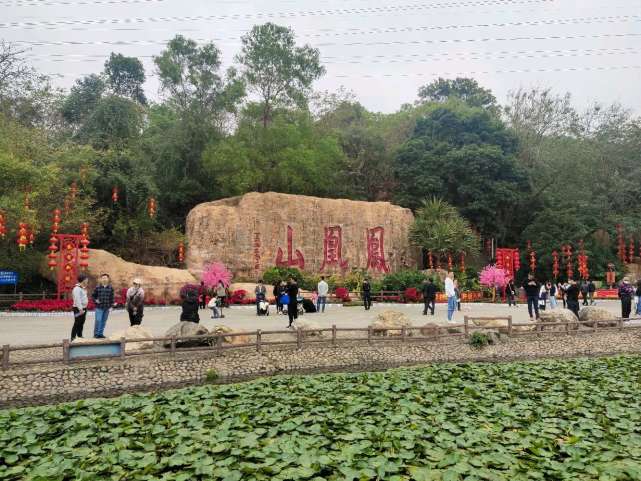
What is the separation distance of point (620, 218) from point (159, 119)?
25.0 meters

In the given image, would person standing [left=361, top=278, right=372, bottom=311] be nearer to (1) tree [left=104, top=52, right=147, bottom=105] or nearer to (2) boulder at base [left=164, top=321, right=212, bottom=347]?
(2) boulder at base [left=164, top=321, right=212, bottom=347]

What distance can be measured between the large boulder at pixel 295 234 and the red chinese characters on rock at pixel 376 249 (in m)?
0.04

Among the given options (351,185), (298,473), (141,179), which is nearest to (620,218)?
(351,185)

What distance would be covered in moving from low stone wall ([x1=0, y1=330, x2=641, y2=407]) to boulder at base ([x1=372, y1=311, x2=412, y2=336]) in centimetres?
31

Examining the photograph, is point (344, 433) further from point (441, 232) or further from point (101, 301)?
point (441, 232)

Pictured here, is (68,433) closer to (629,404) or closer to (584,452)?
(584,452)

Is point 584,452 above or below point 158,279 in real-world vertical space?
below

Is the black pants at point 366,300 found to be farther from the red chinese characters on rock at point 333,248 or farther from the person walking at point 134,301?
the person walking at point 134,301

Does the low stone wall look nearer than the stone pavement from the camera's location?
Yes

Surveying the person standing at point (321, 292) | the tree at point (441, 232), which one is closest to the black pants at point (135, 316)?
the person standing at point (321, 292)

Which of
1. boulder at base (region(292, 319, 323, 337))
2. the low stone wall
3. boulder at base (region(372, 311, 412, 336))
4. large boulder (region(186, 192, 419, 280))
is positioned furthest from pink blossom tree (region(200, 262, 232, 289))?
the low stone wall

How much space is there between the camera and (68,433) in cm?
479

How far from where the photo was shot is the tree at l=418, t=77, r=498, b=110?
4123 cm

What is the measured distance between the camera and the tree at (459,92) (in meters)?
41.2
